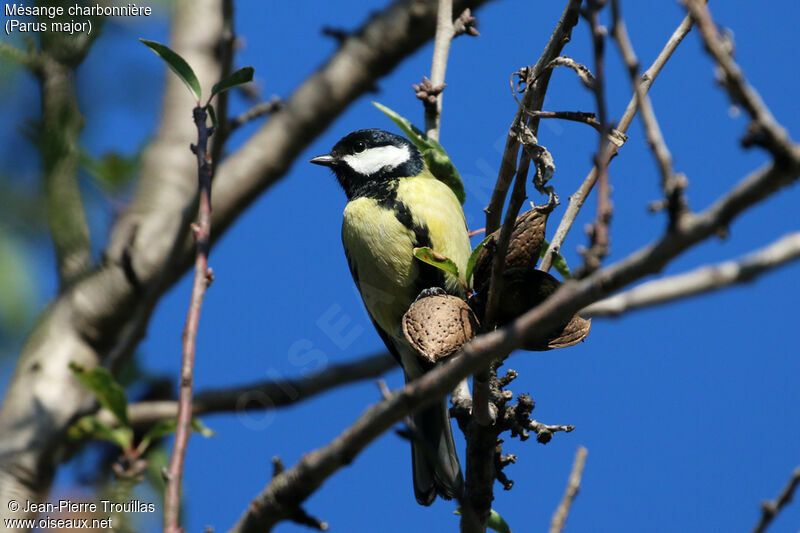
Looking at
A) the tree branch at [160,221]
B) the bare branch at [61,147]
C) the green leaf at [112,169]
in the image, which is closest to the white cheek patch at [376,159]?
the tree branch at [160,221]

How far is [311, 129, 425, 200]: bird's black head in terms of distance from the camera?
3.40 m

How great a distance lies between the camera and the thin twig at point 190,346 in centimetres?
135

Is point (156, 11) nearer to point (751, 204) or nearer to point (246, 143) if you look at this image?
point (246, 143)

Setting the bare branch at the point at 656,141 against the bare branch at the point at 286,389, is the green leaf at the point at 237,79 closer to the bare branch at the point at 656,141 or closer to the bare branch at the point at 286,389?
the bare branch at the point at 656,141

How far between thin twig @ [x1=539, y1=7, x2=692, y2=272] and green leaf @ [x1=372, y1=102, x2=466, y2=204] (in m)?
0.66

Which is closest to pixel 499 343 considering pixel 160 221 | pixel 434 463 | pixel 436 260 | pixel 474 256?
pixel 474 256

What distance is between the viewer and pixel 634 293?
95 centimetres

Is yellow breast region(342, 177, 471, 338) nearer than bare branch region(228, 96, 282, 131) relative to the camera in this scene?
No

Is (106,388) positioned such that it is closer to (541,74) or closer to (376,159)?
(541,74)

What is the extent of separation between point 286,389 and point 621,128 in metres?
2.94

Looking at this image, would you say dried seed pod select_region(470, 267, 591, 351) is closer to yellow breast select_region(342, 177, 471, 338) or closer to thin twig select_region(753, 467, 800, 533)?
thin twig select_region(753, 467, 800, 533)

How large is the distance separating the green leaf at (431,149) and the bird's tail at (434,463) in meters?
0.81

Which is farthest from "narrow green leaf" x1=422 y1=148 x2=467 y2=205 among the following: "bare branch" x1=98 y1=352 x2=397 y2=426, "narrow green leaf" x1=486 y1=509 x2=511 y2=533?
"bare branch" x1=98 y1=352 x2=397 y2=426

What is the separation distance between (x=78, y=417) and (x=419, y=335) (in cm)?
173
